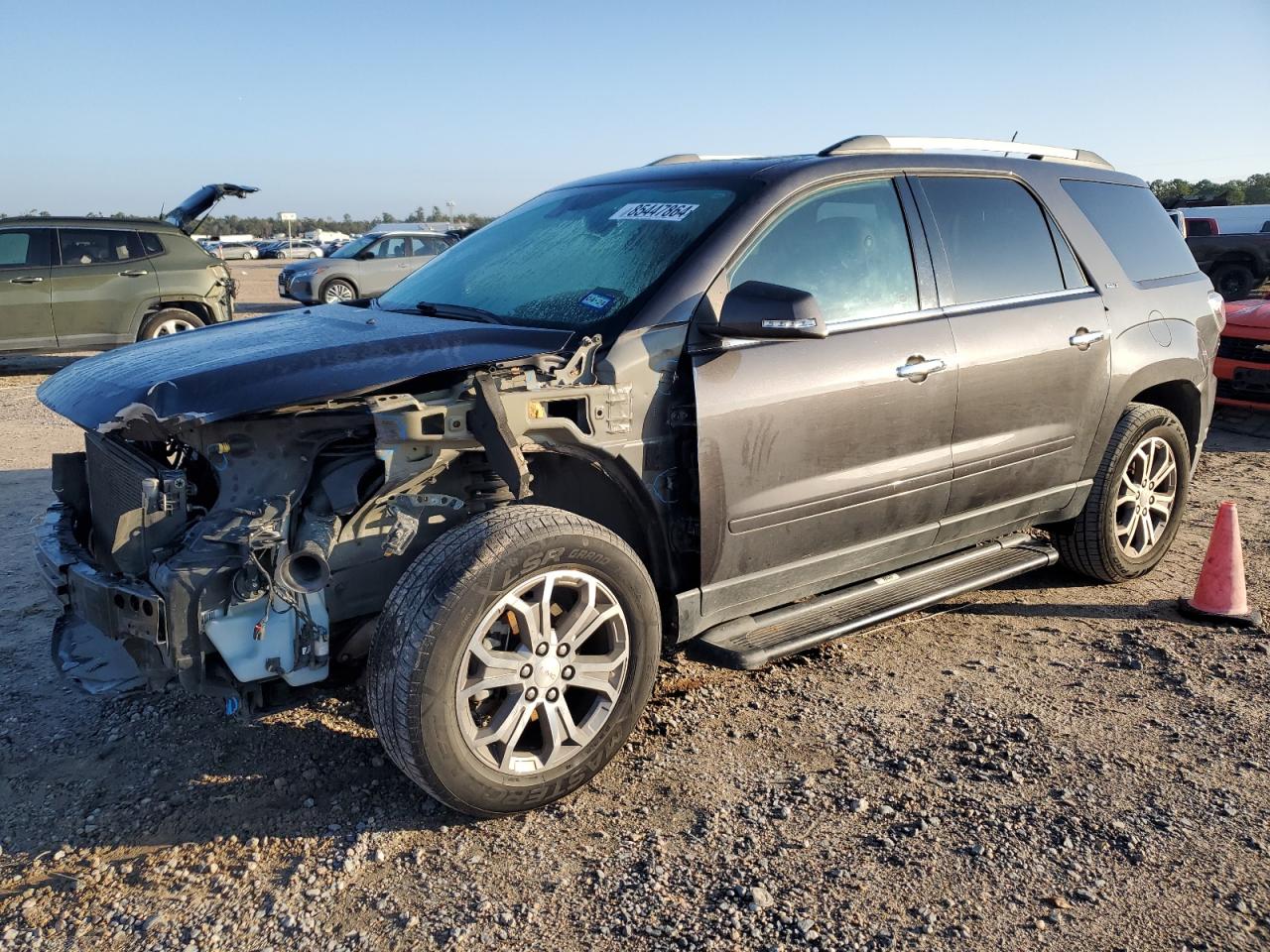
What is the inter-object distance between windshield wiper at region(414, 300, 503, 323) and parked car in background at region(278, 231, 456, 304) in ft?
49.8

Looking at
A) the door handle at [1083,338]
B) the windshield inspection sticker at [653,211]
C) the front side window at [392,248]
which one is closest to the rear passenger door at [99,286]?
the front side window at [392,248]

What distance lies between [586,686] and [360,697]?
1106 mm

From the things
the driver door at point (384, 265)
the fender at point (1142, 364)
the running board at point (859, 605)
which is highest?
the driver door at point (384, 265)

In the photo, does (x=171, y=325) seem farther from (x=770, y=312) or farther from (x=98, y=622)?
(x=770, y=312)

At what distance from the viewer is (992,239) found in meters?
4.13

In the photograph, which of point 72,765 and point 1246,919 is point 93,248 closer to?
point 72,765

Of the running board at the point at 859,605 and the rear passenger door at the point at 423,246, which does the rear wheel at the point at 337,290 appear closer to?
the rear passenger door at the point at 423,246

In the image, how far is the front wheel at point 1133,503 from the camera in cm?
461

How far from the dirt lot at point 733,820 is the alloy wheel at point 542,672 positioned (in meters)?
0.22

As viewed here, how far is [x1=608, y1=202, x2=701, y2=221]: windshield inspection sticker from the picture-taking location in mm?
3553

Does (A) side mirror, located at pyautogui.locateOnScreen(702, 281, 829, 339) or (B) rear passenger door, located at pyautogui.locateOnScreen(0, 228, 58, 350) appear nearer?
(A) side mirror, located at pyautogui.locateOnScreen(702, 281, 829, 339)

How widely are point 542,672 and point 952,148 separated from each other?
2.85 meters

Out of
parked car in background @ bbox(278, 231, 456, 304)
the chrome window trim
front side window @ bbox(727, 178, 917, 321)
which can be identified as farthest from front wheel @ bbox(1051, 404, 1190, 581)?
parked car in background @ bbox(278, 231, 456, 304)

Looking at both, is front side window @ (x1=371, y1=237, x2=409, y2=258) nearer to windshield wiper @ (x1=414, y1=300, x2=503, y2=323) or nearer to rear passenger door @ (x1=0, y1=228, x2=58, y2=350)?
rear passenger door @ (x1=0, y1=228, x2=58, y2=350)
